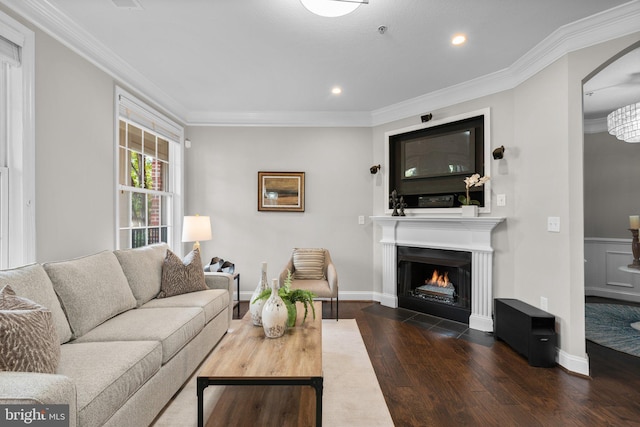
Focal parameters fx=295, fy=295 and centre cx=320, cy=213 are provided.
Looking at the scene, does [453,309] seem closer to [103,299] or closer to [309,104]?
[309,104]

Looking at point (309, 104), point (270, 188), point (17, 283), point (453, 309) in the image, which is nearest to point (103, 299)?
point (17, 283)

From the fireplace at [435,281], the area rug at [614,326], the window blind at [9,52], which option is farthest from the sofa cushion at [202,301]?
the area rug at [614,326]

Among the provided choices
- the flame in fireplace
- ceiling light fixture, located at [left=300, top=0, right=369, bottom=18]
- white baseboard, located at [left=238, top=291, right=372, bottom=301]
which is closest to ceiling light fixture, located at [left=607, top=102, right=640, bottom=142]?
the flame in fireplace

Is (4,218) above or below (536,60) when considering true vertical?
below

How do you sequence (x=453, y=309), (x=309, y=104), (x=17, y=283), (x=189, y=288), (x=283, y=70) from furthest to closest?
(x=309, y=104) < (x=453, y=309) < (x=283, y=70) < (x=189, y=288) < (x=17, y=283)

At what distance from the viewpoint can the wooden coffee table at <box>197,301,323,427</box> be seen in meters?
1.48

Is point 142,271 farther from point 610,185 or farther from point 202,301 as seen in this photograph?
point 610,185

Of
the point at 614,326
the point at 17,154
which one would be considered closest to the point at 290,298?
the point at 17,154

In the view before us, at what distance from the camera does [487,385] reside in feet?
7.06

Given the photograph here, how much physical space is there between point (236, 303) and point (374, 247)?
2.09 meters

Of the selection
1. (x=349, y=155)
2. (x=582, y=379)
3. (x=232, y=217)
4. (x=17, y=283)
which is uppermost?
(x=349, y=155)

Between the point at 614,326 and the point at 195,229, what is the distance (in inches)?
190

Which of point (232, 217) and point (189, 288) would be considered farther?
point (232, 217)

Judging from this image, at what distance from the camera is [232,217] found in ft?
14.0
